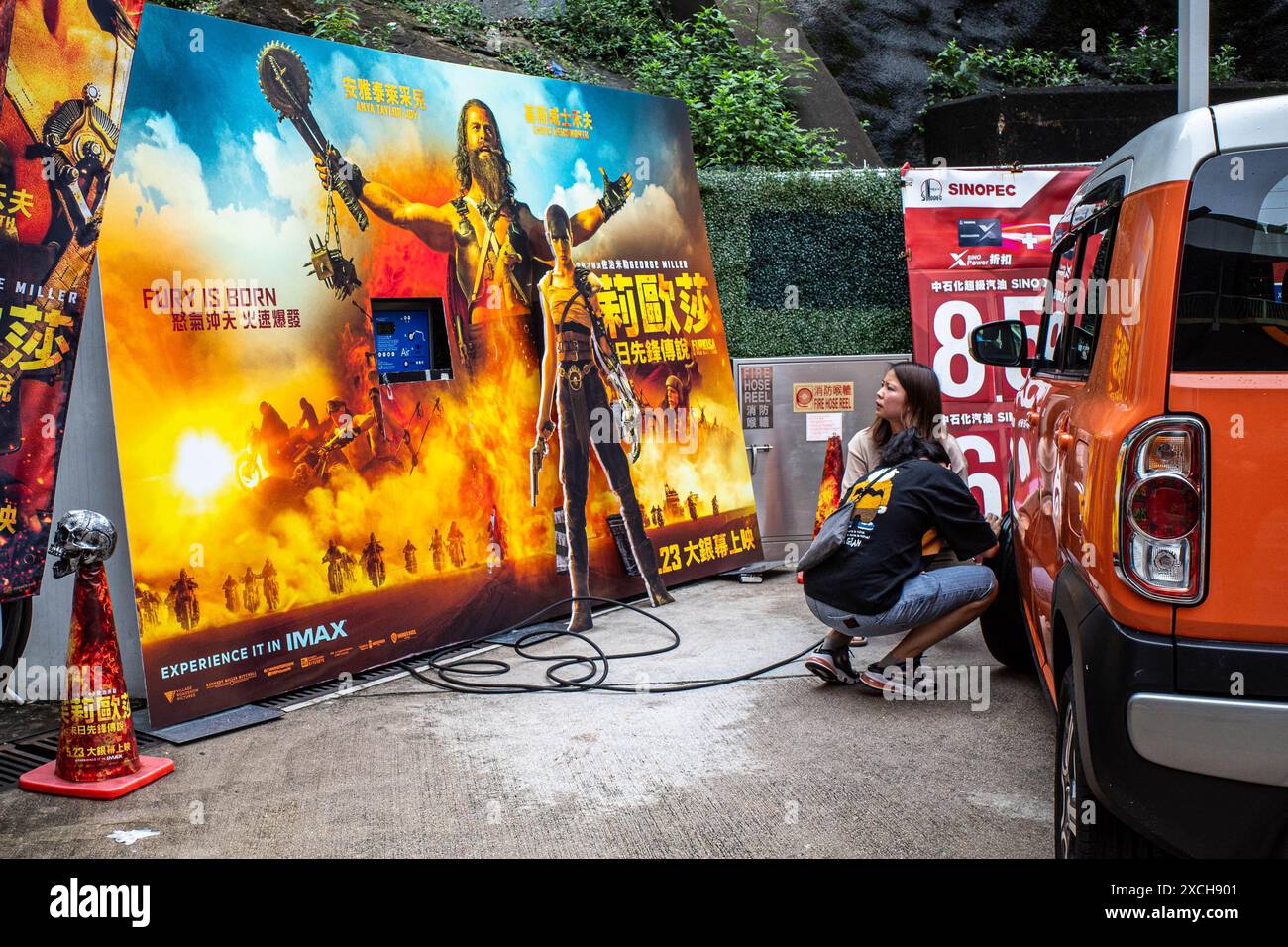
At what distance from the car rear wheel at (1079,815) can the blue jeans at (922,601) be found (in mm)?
2047

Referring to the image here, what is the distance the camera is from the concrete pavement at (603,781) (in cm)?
391

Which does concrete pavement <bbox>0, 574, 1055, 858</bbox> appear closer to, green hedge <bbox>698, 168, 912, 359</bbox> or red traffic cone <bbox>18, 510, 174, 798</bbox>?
red traffic cone <bbox>18, 510, 174, 798</bbox>

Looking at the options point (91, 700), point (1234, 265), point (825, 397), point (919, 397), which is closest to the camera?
point (1234, 265)

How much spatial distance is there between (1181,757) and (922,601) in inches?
106

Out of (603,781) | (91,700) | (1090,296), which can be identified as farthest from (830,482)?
(91,700)

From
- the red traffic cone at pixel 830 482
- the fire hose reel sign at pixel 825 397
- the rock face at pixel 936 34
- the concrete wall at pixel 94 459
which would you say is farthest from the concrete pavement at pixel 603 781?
the rock face at pixel 936 34

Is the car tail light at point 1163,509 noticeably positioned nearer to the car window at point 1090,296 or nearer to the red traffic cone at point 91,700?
the car window at point 1090,296

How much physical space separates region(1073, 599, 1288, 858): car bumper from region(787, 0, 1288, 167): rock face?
12.9 m

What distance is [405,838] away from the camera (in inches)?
155

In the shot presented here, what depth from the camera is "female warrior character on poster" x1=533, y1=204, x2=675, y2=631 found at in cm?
689

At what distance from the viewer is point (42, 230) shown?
4.54 m

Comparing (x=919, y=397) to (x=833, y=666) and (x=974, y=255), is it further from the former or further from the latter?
(x=974, y=255)

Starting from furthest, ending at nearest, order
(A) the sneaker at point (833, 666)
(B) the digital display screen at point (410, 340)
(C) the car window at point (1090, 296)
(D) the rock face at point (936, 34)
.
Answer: (D) the rock face at point (936, 34) → (B) the digital display screen at point (410, 340) → (A) the sneaker at point (833, 666) → (C) the car window at point (1090, 296)
